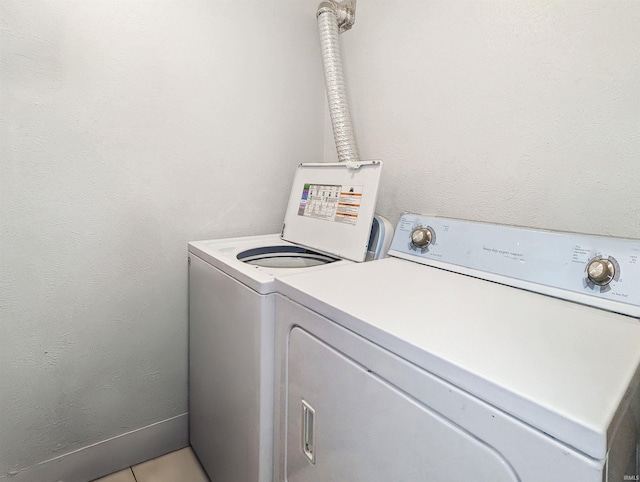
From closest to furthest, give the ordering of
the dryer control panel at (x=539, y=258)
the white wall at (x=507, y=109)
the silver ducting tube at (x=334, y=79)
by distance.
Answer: the dryer control panel at (x=539, y=258) → the white wall at (x=507, y=109) → the silver ducting tube at (x=334, y=79)

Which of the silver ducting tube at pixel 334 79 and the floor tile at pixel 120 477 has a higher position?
the silver ducting tube at pixel 334 79

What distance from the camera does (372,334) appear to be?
2.42 feet

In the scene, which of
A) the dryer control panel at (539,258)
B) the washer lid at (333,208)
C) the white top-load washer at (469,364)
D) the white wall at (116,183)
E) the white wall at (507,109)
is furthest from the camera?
the washer lid at (333,208)

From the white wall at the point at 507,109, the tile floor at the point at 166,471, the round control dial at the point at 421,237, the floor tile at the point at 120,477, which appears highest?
the white wall at the point at 507,109

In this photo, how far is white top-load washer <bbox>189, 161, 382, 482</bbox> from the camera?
1.11 metres

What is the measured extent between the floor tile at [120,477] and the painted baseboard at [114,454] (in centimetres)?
2

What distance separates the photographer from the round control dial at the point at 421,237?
131 centimetres

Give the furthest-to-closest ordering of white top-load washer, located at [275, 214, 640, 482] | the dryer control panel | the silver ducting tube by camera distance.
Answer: the silver ducting tube, the dryer control panel, white top-load washer, located at [275, 214, 640, 482]

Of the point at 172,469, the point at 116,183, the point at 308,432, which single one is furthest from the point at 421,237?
the point at 172,469

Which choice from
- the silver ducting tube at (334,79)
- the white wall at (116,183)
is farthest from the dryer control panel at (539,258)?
the white wall at (116,183)

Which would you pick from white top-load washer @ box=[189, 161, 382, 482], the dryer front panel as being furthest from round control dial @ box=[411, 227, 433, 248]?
the dryer front panel

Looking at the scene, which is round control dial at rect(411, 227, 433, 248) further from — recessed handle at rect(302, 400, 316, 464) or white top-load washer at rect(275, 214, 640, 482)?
recessed handle at rect(302, 400, 316, 464)

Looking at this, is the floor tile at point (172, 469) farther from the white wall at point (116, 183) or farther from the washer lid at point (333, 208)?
the washer lid at point (333, 208)

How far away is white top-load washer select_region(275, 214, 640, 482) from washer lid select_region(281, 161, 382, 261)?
20 centimetres
